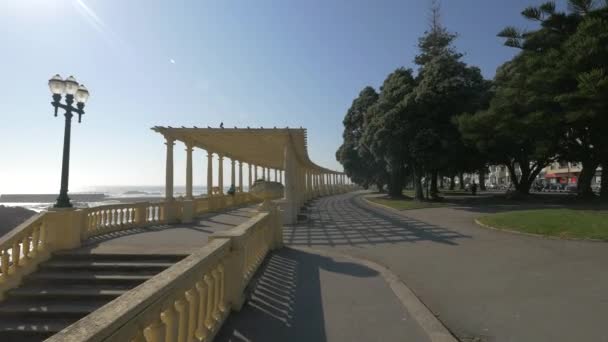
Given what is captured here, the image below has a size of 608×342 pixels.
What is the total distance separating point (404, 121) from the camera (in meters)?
24.5

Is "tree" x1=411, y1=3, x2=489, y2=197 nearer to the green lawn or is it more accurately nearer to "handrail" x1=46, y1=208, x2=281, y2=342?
the green lawn


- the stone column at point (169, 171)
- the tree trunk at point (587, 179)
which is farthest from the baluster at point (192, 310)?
the tree trunk at point (587, 179)

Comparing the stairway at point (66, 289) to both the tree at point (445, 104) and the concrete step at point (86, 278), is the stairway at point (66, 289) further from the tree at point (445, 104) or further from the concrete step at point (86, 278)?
the tree at point (445, 104)

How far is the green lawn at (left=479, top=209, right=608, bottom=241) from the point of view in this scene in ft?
32.1

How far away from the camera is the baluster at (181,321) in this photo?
2848mm

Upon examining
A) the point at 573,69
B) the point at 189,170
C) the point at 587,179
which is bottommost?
the point at 587,179

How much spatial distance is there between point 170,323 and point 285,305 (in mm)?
2338

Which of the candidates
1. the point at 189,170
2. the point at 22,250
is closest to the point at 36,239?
the point at 22,250

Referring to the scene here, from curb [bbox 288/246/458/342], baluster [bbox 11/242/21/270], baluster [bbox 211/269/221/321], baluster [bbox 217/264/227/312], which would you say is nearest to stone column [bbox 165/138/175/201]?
baluster [bbox 11/242/21/270]

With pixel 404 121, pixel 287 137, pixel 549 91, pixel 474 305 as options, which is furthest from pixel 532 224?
pixel 404 121

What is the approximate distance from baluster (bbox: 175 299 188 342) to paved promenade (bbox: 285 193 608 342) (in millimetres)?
2940

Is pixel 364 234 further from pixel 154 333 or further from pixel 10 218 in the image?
pixel 10 218

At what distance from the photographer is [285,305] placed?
4.83m

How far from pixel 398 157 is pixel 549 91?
10128mm
